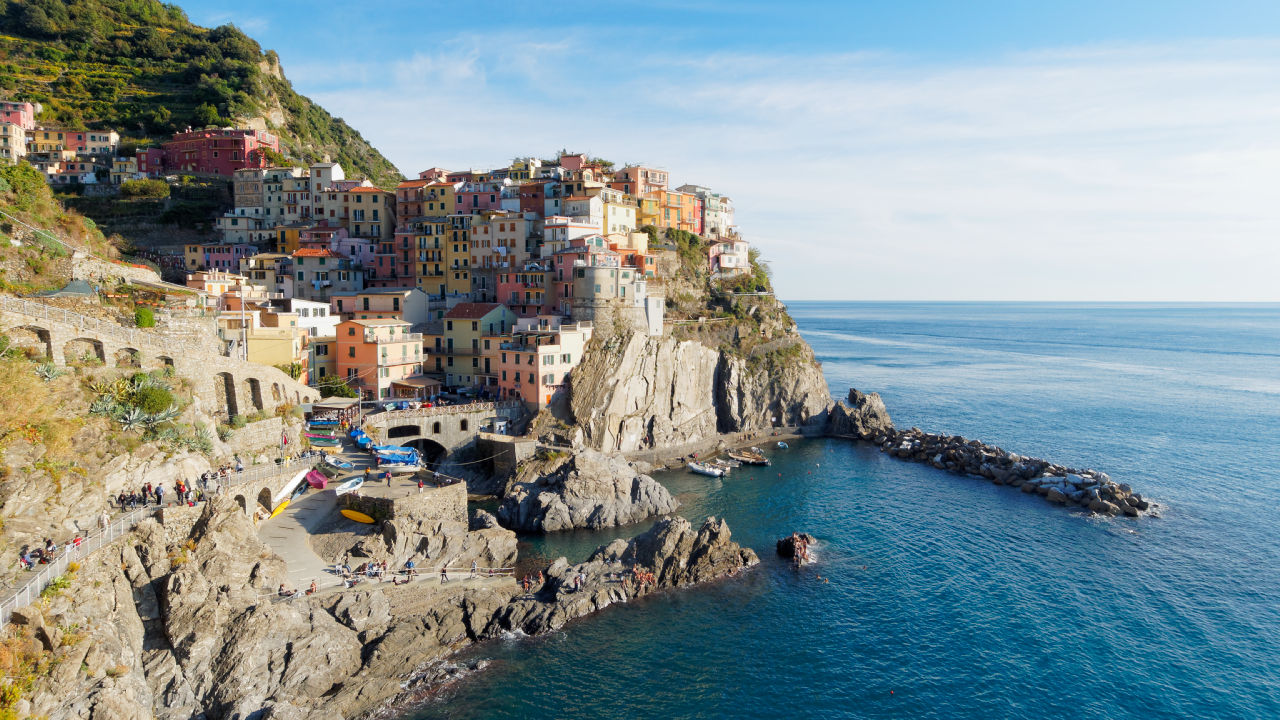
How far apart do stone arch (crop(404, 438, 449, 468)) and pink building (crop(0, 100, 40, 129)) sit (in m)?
71.1

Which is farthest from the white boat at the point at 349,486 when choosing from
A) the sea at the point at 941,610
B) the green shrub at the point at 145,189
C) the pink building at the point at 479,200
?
the green shrub at the point at 145,189

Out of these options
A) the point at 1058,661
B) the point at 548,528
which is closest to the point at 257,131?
the point at 548,528

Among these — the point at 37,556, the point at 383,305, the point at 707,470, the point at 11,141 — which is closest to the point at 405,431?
the point at 383,305

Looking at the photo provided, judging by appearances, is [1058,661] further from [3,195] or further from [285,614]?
[3,195]

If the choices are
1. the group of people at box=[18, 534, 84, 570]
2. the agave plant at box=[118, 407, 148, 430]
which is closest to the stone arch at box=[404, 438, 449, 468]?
the agave plant at box=[118, 407, 148, 430]

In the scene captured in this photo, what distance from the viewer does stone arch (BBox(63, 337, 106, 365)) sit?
3372 centimetres

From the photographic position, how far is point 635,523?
48.4 meters

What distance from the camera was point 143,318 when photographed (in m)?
38.5

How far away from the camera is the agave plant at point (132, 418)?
32375 millimetres

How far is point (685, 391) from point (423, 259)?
99.5 feet

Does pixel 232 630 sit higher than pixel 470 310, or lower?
lower

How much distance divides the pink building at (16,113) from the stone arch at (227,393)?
69.0 meters

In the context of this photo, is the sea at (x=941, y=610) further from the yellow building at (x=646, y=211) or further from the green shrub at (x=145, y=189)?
the green shrub at (x=145, y=189)

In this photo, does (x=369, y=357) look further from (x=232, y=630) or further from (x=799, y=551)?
(x=799, y=551)
